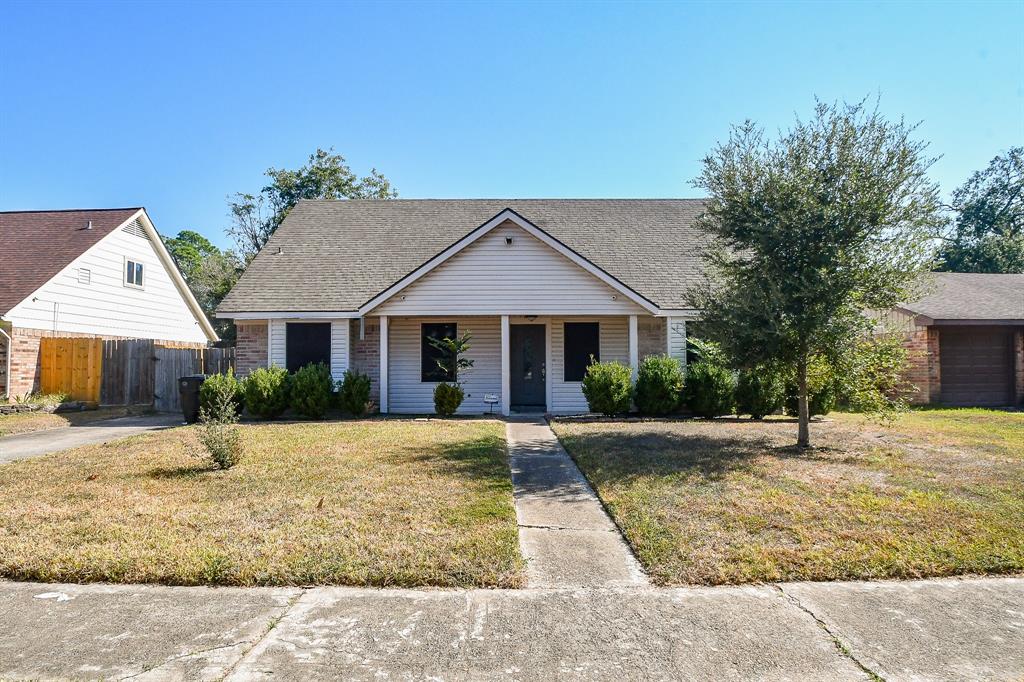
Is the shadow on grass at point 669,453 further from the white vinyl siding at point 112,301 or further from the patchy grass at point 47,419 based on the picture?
the white vinyl siding at point 112,301

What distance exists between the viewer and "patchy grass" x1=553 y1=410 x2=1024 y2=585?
175 inches

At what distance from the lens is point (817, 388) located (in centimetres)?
1091

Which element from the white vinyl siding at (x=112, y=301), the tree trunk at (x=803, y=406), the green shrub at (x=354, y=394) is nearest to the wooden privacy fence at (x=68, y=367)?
the white vinyl siding at (x=112, y=301)

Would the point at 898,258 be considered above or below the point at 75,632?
above

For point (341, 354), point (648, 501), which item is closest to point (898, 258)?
point (648, 501)

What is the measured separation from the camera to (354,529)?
5105mm

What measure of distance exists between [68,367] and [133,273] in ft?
16.4

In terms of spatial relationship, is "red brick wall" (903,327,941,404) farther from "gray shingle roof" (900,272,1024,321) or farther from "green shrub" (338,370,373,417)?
"green shrub" (338,370,373,417)

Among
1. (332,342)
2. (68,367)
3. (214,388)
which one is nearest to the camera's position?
(214,388)

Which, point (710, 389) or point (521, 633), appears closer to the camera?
point (521, 633)

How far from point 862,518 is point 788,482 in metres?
1.46

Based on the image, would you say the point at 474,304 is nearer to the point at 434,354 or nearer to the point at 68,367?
the point at 434,354

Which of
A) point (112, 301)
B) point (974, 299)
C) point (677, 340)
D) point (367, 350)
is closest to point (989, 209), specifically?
point (974, 299)

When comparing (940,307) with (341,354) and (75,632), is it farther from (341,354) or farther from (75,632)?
(75,632)
